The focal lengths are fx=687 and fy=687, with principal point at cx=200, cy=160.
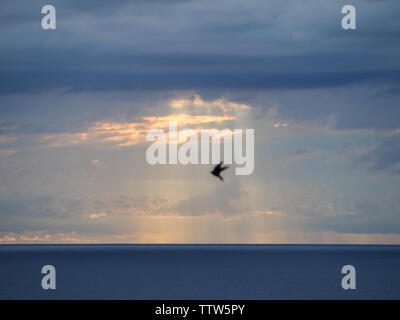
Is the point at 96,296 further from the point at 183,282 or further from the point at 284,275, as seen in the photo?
the point at 284,275

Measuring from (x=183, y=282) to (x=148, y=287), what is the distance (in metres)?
16.4

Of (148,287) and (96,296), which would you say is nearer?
(96,296)
